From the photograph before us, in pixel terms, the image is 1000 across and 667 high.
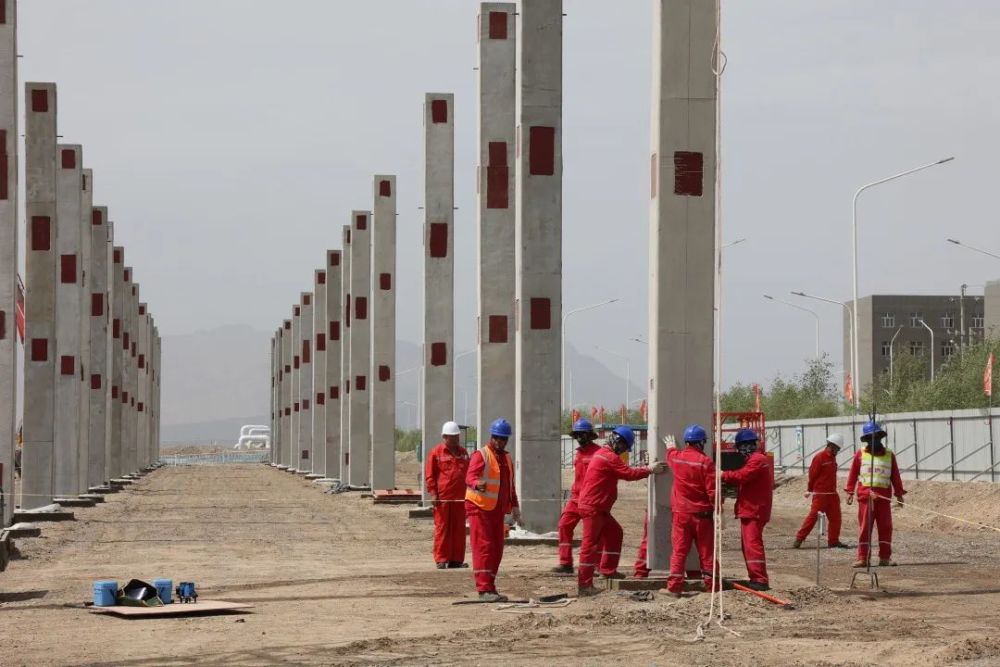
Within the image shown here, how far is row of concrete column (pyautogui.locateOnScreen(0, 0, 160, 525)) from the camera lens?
26.7m

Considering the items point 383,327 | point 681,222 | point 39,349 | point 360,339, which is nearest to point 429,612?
point 681,222

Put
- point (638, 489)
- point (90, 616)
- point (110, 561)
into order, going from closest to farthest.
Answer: point (90, 616) → point (110, 561) → point (638, 489)

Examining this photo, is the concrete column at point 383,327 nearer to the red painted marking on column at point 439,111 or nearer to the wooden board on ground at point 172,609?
the red painted marking on column at point 439,111

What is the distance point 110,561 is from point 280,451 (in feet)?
249

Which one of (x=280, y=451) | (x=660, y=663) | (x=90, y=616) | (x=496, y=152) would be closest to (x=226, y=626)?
(x=90, y=616)

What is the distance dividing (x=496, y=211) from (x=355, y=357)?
21018 mm

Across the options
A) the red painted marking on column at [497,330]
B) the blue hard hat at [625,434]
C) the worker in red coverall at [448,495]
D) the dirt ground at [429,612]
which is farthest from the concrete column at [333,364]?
the blue hard hat at [625,434]

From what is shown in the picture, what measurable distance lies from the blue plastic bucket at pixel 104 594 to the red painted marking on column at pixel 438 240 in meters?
18.7

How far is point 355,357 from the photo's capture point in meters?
48.8

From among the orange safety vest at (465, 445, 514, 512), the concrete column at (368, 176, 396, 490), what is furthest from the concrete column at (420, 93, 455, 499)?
the orange safety vest at (465, 445, 514, 512)

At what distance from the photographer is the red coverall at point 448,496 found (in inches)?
835

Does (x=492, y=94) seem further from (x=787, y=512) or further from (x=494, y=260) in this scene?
(x=787, y=512)

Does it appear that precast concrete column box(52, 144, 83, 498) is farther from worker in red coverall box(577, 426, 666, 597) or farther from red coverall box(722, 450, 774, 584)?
red coverall box(722, 450, 774, 584)

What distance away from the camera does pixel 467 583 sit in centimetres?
1952
